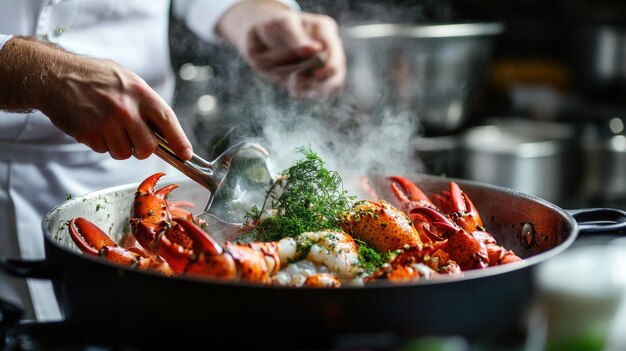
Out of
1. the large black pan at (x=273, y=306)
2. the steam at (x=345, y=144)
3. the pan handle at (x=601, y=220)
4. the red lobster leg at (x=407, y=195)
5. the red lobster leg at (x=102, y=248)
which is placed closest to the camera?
the large black pan at (x=273, y=306)

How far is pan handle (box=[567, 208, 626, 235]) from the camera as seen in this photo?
151 cm

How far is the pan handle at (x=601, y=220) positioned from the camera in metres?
1.51

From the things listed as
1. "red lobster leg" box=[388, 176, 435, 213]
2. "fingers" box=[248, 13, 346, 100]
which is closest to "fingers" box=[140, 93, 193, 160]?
"red lobster leg" box=[388, 176, 435, 213]

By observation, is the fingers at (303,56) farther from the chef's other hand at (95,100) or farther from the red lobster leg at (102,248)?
the red lobster leg at (102,248)

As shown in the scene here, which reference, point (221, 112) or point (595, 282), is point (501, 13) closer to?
point (221, 112)

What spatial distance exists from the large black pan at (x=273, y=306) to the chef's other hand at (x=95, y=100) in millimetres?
287

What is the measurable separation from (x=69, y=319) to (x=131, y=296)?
0.76 ft

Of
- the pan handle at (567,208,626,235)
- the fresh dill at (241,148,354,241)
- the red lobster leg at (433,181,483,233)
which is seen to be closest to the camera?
the pan handle at (567,208,626,235)

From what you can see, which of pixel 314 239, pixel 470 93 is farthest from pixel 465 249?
pixel 470 93

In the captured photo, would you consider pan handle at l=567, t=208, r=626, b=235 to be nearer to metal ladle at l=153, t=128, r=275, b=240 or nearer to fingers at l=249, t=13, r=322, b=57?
metal ladle at l=153, t=128, r=275, b=240

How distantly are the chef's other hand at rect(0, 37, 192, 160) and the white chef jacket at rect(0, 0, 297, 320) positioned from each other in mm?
467

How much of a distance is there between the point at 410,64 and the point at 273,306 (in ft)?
7.50

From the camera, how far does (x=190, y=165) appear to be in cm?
171

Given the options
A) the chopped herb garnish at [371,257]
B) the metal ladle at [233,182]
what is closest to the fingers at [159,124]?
the metal ladle at [233,182]
